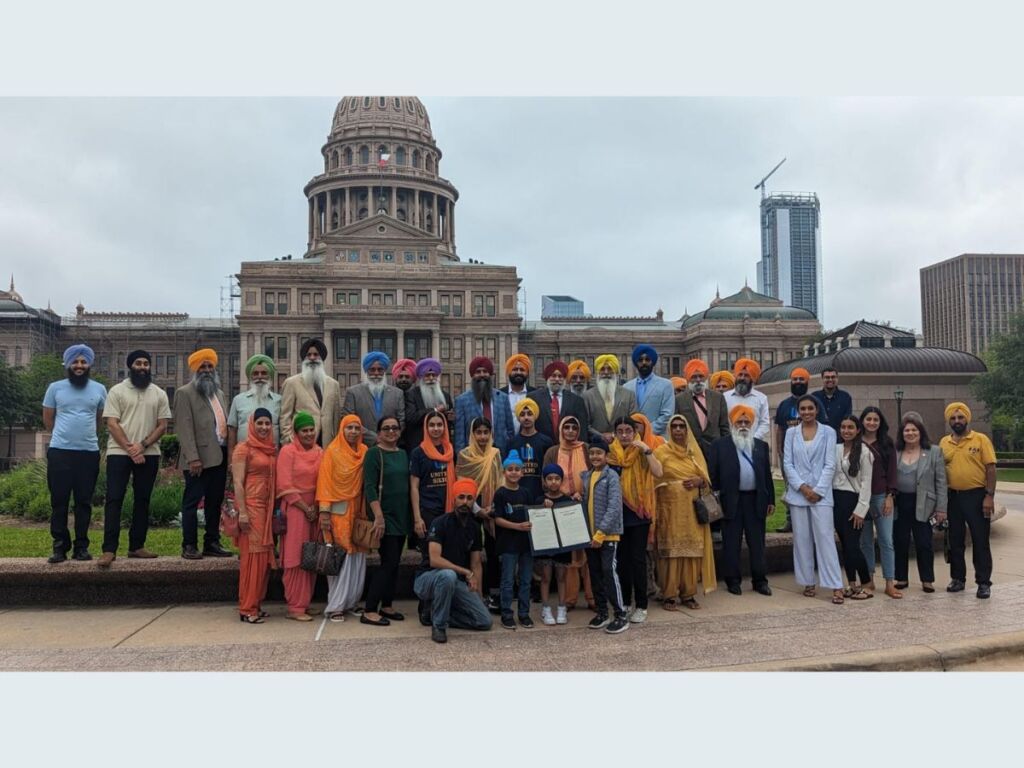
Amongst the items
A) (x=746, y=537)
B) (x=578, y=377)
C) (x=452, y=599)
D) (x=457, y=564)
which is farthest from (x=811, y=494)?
(x=452, y=599)

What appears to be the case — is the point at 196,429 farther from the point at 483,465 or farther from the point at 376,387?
the point at 483,465

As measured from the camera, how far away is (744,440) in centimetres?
837

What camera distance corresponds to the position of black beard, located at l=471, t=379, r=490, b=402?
7.79 meters

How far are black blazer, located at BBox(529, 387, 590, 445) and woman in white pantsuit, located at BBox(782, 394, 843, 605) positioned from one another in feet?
6.93

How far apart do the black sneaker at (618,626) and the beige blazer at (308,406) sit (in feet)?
11.1

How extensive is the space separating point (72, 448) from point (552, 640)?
493 cm

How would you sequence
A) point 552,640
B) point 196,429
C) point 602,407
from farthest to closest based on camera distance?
point 602,407 < point 196,429 < point 552,640

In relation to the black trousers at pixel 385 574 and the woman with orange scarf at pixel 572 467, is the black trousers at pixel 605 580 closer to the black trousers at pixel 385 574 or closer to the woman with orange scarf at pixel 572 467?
the woman with orange scarf at pixel 572 467

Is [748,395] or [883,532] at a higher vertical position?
[748,395]

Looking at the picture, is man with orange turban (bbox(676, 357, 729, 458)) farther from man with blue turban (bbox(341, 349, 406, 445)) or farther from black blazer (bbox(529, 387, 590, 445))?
man with blue turban (bbox(341, 349, 406, 445))

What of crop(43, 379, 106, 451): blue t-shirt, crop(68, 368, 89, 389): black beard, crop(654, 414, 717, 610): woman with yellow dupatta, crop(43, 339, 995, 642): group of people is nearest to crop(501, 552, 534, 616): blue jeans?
crop(43, 339, 995, 642): group of people

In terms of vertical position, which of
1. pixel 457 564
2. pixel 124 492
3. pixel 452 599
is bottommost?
pixel 452 599

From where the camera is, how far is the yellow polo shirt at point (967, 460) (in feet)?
26.3

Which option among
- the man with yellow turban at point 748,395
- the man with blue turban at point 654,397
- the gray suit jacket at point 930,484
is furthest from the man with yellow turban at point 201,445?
the gray suit jacket at point 930,484
